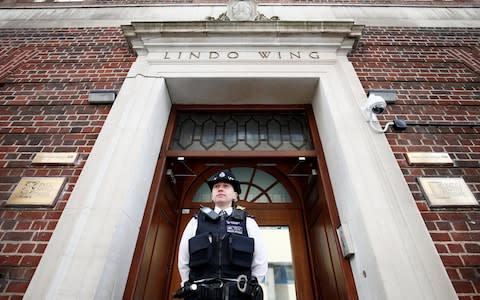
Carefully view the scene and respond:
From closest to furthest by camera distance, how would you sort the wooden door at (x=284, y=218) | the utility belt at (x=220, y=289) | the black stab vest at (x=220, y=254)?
the utility belt at (x=220, y=289)
the black stab vest at (x=220, y=254)
the wooden door at (x=284, y=218)

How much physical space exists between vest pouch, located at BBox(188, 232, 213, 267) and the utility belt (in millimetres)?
136

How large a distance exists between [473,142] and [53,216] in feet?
14.4

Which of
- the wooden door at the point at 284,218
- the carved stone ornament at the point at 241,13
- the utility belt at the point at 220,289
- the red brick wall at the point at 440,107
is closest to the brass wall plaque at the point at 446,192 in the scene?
the red brick wall at the point at 440,107

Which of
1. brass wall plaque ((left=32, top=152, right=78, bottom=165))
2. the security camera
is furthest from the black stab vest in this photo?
the security camera

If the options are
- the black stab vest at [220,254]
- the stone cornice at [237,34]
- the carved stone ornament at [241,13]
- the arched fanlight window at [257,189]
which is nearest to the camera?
the black stab vest at [220,254]

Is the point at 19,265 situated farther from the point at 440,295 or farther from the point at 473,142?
the point at 473,142

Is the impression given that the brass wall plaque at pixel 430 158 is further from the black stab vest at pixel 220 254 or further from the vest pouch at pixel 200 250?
the vest pouch at pixel 200 250

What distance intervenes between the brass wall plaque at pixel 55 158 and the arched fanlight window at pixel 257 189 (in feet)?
5.58

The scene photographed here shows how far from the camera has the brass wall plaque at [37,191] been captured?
2.23 meters

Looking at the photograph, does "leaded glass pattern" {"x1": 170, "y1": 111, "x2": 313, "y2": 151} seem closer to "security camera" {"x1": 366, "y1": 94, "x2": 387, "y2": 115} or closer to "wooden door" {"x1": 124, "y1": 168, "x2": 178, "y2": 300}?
"wooden door" {"x1": 124, "y1": 168, "x2": 178, "y2": 300}

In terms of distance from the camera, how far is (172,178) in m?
3.15

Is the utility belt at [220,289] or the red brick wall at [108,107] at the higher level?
the red brick wall at [108,107]

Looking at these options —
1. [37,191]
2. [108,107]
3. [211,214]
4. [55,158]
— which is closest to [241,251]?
[211,214]

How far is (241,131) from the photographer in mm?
3430
